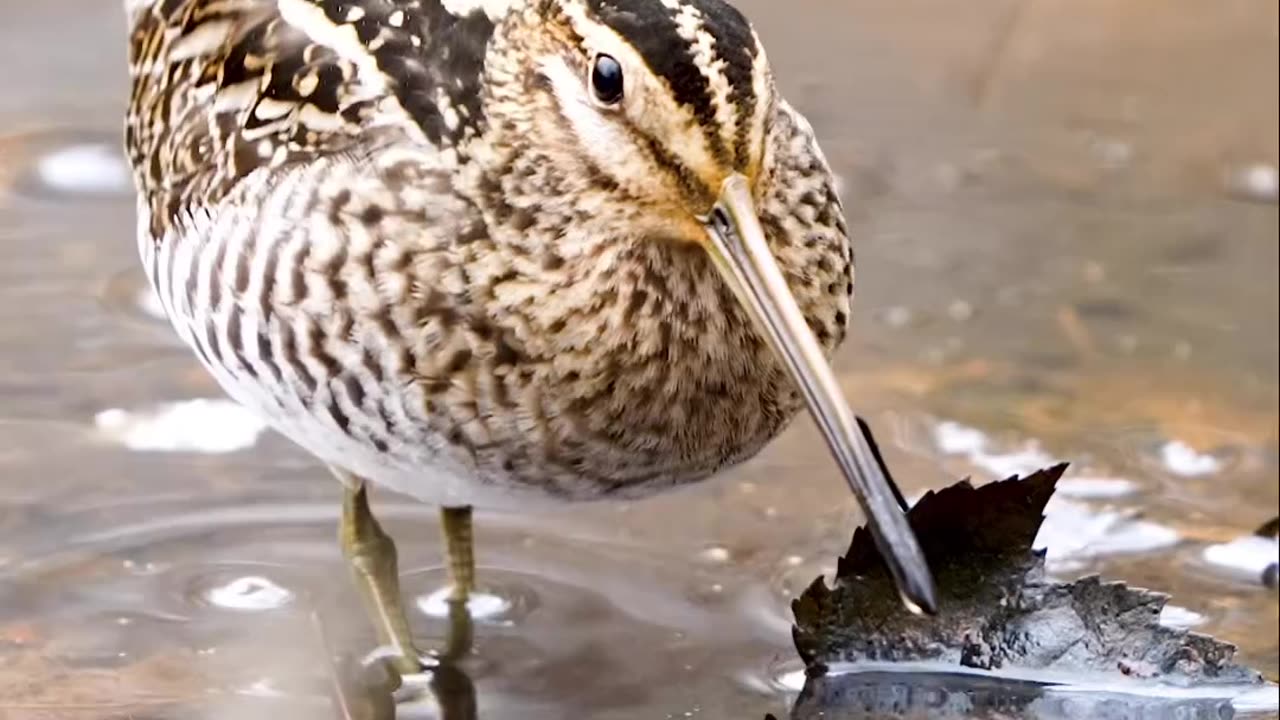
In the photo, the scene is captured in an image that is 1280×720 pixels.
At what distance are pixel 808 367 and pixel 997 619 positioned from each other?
73 cm

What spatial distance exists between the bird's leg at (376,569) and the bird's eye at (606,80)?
2.90 ft

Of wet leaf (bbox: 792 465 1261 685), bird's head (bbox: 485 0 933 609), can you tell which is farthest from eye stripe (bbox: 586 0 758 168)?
wet leaf (bbox: 792 465 1261 685)

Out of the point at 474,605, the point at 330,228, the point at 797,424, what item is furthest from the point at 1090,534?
the point at 330,228

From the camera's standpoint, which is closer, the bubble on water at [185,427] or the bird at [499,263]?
the bird at [499,263]

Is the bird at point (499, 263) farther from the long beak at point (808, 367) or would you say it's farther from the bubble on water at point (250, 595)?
the bubble on water at point (250, 595)

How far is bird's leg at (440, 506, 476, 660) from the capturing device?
11.1 feet

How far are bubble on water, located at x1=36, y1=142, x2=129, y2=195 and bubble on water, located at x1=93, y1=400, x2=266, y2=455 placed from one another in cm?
77

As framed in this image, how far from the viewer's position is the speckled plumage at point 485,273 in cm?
280

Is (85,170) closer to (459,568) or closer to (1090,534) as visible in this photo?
(459,568)

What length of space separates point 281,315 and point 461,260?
233 mm

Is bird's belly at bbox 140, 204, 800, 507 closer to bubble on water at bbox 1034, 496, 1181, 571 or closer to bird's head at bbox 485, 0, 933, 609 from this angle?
bird's head at bbox 485, 0, 933, 609

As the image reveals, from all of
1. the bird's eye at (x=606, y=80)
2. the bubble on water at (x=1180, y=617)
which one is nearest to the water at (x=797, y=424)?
the bubble on water at (x=1180, y=617)

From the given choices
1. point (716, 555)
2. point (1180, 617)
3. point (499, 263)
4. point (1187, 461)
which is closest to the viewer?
point (499, 263)

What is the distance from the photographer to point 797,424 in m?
3.96
